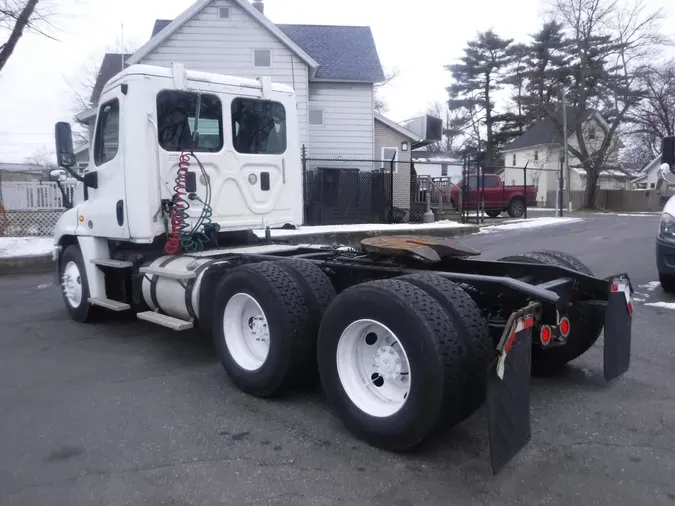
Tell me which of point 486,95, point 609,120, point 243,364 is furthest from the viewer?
point 486,95

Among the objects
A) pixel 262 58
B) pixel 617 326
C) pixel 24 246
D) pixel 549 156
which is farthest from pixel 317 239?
pixel 549 156

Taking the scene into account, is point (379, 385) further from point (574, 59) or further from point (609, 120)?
point (574, 59)

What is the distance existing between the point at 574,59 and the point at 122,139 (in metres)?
43.5

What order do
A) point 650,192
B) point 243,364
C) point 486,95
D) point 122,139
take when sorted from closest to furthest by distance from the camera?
point 243,364 < point 122,139 < point 650,192 < point 486,95

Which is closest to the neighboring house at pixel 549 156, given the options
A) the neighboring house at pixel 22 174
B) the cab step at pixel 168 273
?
the neighboring house at pixel 22 174

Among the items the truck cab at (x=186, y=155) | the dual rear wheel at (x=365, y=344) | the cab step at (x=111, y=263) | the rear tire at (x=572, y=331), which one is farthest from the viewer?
the cab step at (x=111, y=263)

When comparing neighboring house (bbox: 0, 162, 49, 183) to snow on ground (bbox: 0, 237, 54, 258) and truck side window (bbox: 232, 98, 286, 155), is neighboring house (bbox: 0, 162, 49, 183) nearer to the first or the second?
snow on ground (bbox: 0, 237, 54, 258)

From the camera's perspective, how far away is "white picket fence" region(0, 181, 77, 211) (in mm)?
15914

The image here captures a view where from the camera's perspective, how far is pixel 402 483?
130 inches

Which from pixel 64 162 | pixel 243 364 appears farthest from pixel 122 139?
pixel 243 364

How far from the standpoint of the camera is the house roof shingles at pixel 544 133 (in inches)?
1528

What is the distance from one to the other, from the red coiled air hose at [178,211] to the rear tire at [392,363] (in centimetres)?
270

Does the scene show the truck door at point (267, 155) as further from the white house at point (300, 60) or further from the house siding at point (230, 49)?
the house siding at point (230, 49)

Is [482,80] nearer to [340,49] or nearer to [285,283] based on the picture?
[340,49]
